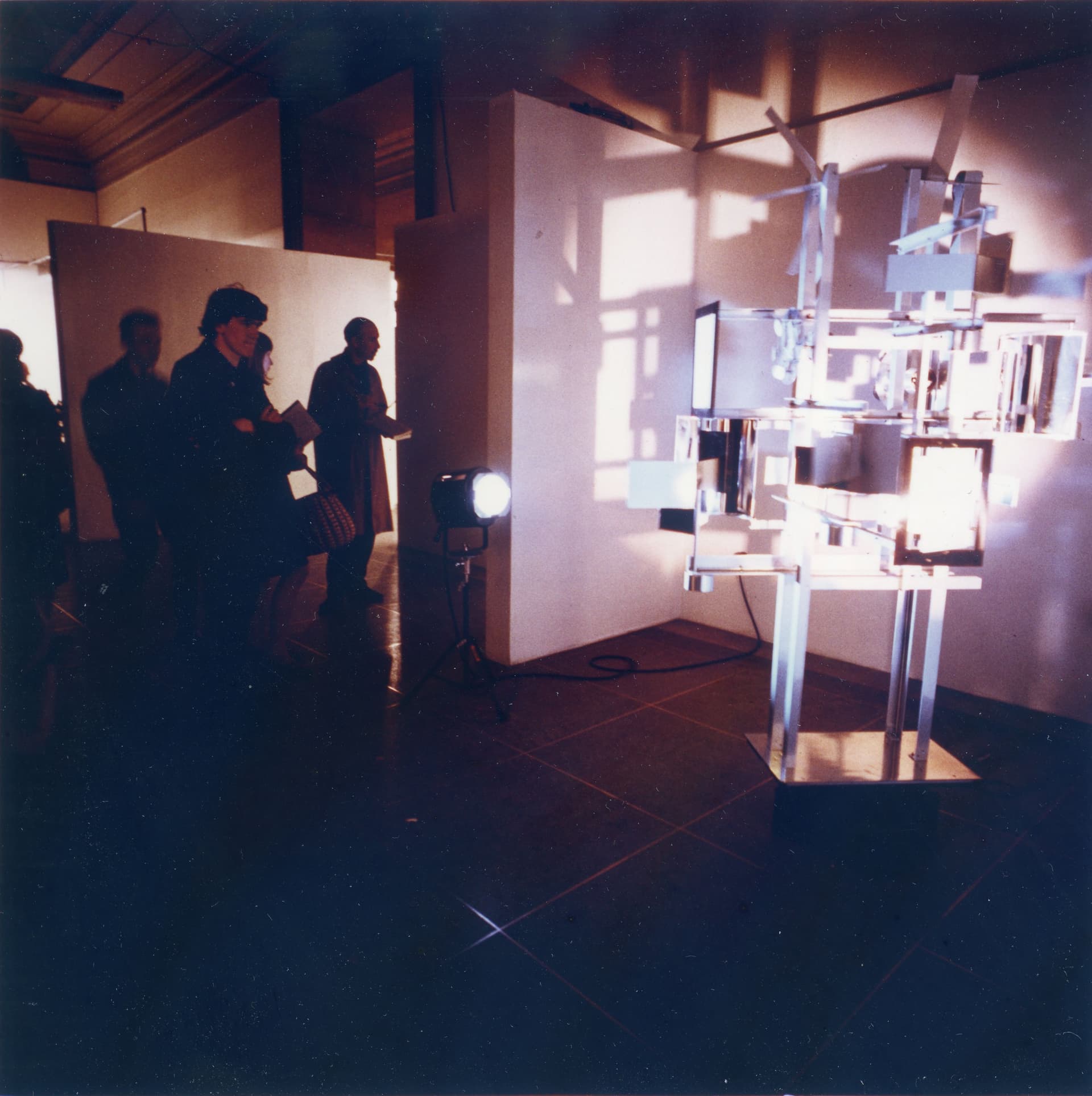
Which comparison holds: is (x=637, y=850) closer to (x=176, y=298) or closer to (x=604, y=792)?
(x=604, y=792)

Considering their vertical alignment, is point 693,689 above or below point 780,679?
below

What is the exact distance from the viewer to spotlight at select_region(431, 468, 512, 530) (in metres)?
3.05

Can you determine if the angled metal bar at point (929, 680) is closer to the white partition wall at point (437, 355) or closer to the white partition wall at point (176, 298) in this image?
the white partition wall at point (437, 355)

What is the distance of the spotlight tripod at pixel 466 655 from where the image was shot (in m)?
3.14

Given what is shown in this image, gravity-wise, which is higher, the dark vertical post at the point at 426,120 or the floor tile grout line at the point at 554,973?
the dark vertical post at the point at 426,120

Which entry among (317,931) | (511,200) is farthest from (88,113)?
(317,931)

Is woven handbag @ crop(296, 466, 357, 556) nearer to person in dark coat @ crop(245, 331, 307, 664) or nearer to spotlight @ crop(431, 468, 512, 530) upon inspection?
person in dark coat @ crop(245, 331, 307, 664)

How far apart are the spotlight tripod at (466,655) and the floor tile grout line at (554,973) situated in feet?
3.85

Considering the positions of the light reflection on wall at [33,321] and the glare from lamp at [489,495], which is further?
the light reflection on wall at [33,321]

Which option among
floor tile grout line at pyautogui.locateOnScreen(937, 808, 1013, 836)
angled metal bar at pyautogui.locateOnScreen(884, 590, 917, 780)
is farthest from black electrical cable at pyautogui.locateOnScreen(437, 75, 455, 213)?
floor tile grout line at pyautogui.locateOnScreen(937, 808, 1013, 836)

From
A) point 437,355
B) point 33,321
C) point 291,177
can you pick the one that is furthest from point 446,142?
point 33,321

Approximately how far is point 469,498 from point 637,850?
1456mm

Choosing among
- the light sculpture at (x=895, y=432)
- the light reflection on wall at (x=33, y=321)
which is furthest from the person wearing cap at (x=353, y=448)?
the light reflection on wall at (x=33, y=321)

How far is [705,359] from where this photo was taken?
2162mm
